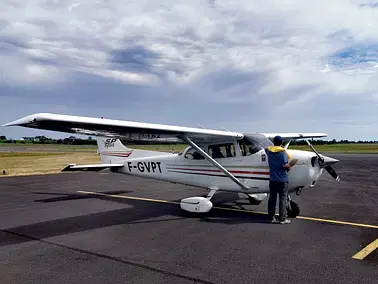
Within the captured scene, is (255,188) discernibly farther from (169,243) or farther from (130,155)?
(130,155)

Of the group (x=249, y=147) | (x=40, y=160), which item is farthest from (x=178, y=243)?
(x=40, y=160)

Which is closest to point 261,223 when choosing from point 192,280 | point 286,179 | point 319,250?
point 286,179

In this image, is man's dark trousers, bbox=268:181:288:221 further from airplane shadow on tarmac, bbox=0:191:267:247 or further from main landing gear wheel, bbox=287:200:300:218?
main landing gear wheel, bbox=287:200:300:218

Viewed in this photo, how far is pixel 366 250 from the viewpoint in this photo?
552 cm

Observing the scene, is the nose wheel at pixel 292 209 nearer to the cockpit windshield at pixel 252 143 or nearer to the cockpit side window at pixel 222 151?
the cockpit windshield at pixel 252 143

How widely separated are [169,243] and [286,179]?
3.05 metres

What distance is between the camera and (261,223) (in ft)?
24.6

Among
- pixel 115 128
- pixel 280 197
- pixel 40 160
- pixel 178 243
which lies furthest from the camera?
pixel 40 160

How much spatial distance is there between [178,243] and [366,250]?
10.0 ft

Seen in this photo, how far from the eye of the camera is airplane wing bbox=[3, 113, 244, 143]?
19.7 ft

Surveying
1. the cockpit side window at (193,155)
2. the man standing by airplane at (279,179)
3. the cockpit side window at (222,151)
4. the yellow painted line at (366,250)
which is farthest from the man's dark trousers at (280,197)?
the cockpit side window at (193,155)

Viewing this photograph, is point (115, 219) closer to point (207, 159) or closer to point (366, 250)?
point (207, 159)

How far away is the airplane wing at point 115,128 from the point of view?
599 cm

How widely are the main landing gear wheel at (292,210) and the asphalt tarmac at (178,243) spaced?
19 cm
